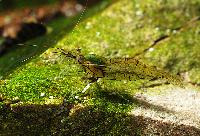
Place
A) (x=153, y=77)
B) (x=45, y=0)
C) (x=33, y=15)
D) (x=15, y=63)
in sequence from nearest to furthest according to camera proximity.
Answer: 1. (x=153, y=77)
2. (x=15, y=63)
3. (x=33, y=15)
4. (x=45, y=0)

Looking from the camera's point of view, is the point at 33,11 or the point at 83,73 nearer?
the point at 83,73

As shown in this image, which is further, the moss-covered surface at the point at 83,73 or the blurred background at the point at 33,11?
the blurred background at the point at 33,11

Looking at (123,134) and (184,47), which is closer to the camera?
(123,134)

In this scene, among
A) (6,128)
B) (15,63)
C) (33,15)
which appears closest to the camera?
(6,128)

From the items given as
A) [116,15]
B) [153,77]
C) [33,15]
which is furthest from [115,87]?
[33,15]

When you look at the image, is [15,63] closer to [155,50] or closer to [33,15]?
[155,50]

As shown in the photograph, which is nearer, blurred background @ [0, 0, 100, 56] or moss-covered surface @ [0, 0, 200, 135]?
moss-covered surface @ [0, 0, 200, 135]

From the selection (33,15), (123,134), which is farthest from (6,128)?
(33,15)

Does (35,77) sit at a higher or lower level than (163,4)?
lower
